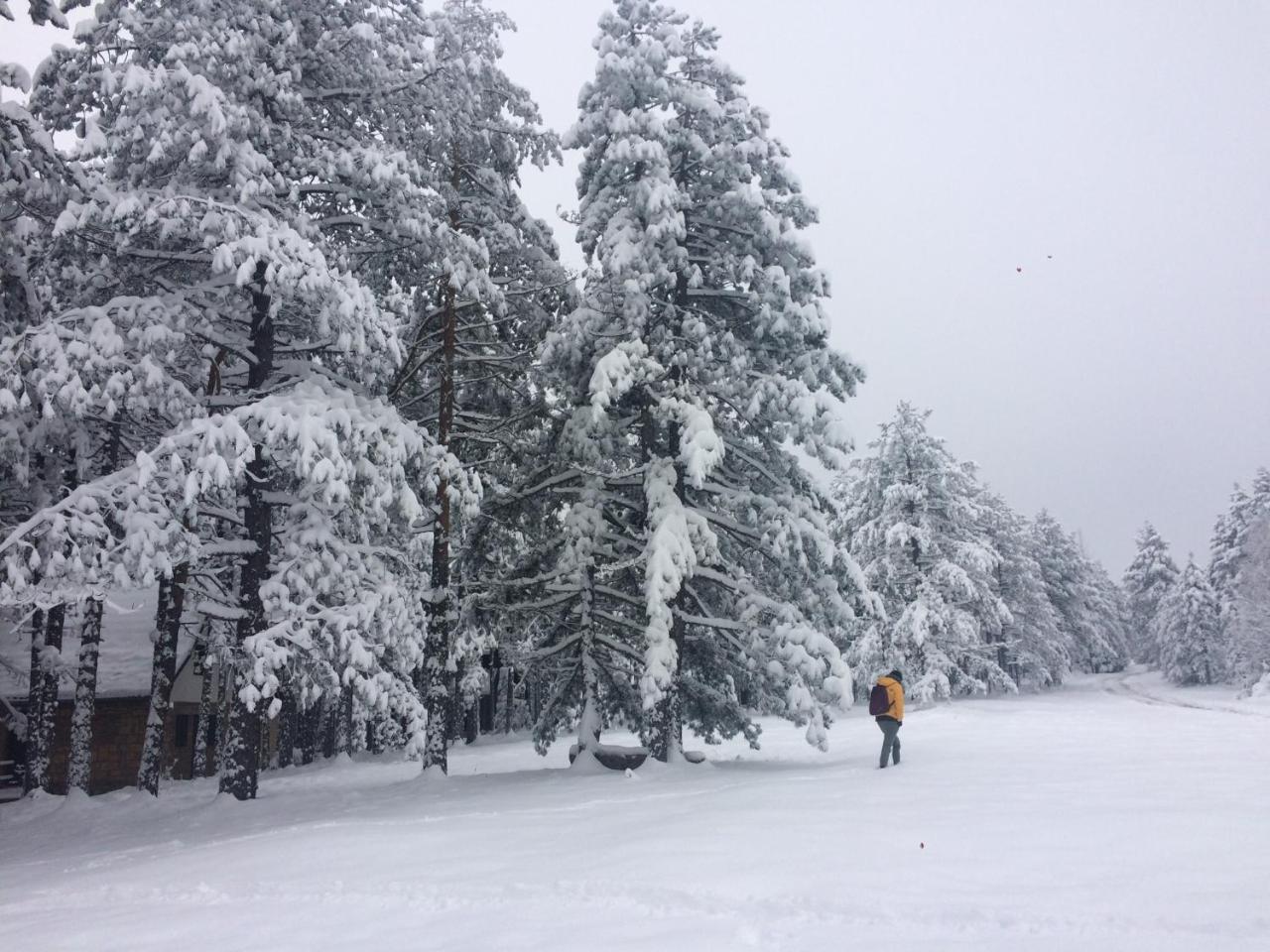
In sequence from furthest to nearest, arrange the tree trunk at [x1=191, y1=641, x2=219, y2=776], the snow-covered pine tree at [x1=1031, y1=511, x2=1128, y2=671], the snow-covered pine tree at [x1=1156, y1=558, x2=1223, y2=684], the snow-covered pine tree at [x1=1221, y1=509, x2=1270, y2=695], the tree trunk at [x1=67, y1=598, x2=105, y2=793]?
the snow-covered pine tree at [x1=1031, y1=511, x2=1128, y2=671]
the snow-covered pine tree at [x1=1156, y1=558, x2=1223, y2=684]
the snow-covered pine tree at [x1=1221, y1=509, x2=1270, y2=695]
the tree trunk at [x1=191, y1=641, x2=219, y2=776]
the tree trunk at [x1=67, y1=598, x2=105, y2=793]

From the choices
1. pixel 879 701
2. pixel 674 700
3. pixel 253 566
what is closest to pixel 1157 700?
pixel 879 701

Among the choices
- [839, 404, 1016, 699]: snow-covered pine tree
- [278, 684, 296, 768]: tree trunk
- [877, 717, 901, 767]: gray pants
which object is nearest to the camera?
[877, 717, 901, 767]: gray pants

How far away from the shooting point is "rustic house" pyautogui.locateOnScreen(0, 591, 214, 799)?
79.4 feet

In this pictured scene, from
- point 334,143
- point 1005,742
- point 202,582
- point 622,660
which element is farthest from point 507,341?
point 1005,742

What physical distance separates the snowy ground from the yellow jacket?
80 cm

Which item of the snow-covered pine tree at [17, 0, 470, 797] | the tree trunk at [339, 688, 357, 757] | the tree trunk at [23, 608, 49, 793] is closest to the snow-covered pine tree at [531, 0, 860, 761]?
the snow-covered pine tree at [17, 0, 470, 797]

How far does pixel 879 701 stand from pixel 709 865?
664cm

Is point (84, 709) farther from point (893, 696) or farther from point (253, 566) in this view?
point (893, 696)

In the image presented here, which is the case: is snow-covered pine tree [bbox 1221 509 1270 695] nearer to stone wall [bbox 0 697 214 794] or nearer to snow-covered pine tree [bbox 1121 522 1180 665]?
snow-covered pine tree [bbox 1121 522 1180 665]

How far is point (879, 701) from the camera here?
13.2m

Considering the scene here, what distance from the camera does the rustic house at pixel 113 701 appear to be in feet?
79.4

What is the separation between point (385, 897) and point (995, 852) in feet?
16.4

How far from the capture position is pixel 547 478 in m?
15.5

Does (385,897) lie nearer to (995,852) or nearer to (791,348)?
(995,852)
